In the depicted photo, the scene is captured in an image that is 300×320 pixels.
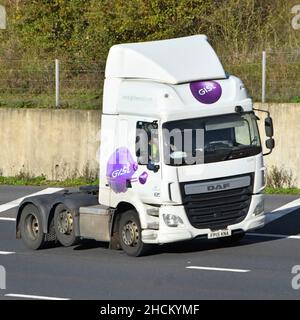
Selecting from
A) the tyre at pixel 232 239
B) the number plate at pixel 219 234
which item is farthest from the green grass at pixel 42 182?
the number plate at pixel 219 234

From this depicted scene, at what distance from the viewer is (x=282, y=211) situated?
78.5 feet

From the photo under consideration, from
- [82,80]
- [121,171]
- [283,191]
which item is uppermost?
[82,80]

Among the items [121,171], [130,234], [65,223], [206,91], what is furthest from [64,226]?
[206,91]

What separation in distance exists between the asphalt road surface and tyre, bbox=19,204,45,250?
0.58ft

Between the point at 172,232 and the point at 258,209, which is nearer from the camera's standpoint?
the point at 172,232

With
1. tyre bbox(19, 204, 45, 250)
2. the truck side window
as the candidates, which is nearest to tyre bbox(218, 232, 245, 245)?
the truck side window

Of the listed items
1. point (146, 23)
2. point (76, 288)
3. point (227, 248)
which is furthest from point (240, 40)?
point (76, 288)

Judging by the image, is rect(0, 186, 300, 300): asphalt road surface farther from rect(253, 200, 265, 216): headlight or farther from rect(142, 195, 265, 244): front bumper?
rect(253, 200, 265, 216): headlight

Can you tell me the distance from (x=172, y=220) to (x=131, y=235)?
894 millimetres

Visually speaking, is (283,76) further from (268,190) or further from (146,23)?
(146,23)

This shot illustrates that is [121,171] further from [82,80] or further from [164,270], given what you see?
[82,80]

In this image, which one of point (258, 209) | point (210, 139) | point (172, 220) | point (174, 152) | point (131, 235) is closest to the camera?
point (172, 220)

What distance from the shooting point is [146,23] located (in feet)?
110
